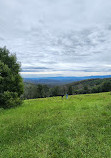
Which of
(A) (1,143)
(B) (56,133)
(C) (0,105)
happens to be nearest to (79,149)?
(B) (56,133)

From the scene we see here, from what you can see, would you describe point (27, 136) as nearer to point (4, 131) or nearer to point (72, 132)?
point (4, 131)

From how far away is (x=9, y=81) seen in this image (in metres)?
12.9

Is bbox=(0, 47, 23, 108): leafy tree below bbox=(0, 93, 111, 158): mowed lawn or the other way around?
A: the other way around

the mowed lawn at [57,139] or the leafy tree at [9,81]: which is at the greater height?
the leafy tree at [9,81]

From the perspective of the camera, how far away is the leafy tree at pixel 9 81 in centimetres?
1227

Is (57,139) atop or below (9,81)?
below

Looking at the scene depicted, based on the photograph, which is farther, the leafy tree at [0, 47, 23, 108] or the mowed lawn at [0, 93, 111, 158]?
the leafy tree at [0, 47, 23, 108]

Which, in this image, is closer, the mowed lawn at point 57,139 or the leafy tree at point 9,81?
the mowed lawn at point 57,139

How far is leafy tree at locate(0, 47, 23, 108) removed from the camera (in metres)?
12.3

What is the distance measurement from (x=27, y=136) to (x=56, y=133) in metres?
1.69

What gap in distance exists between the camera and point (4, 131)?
600cm

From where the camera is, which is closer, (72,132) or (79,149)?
(79,149)

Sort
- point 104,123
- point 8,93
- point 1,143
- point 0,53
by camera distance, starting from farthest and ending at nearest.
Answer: point 0,53, point 8,93, point 104,123, point 1,143

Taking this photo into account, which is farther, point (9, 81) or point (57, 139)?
point (9, 81)
